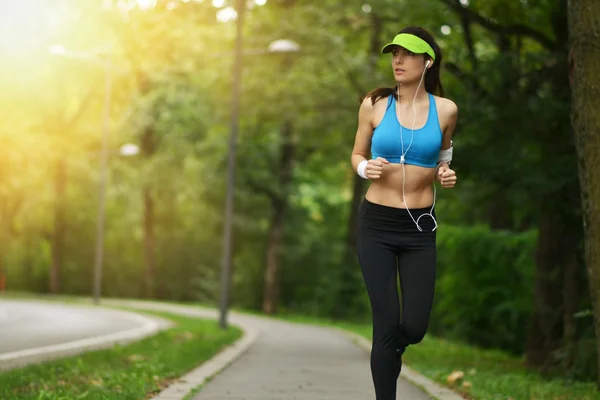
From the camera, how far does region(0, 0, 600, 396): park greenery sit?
1179 centimetres

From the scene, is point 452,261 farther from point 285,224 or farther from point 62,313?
point 285,224

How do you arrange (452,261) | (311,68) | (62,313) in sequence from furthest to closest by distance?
(311,68) < (62,313) < (452,261)

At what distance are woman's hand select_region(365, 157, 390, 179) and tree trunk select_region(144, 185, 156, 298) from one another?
40.0 m

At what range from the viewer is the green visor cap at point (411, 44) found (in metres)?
5.45

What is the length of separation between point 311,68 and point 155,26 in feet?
26.5

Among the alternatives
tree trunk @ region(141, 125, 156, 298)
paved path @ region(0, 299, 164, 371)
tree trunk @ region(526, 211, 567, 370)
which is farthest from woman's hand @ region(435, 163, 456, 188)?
tree trunk @ region(141, 125, 156, 298)

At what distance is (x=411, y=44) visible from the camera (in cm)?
546

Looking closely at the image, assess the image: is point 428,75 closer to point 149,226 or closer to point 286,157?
point 286,157

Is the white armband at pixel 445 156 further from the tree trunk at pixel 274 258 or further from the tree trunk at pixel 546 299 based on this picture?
the tree trunk at pixel 274 258

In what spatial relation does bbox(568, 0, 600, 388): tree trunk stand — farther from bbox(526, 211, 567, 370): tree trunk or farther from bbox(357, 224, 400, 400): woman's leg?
bbox(526, 211, 567, 370): tree trunk

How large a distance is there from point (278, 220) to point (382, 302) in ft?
101

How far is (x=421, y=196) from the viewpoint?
→ 5.50 m

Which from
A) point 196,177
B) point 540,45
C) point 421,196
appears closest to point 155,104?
point 196,177

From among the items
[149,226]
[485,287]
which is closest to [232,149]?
[485,287]
